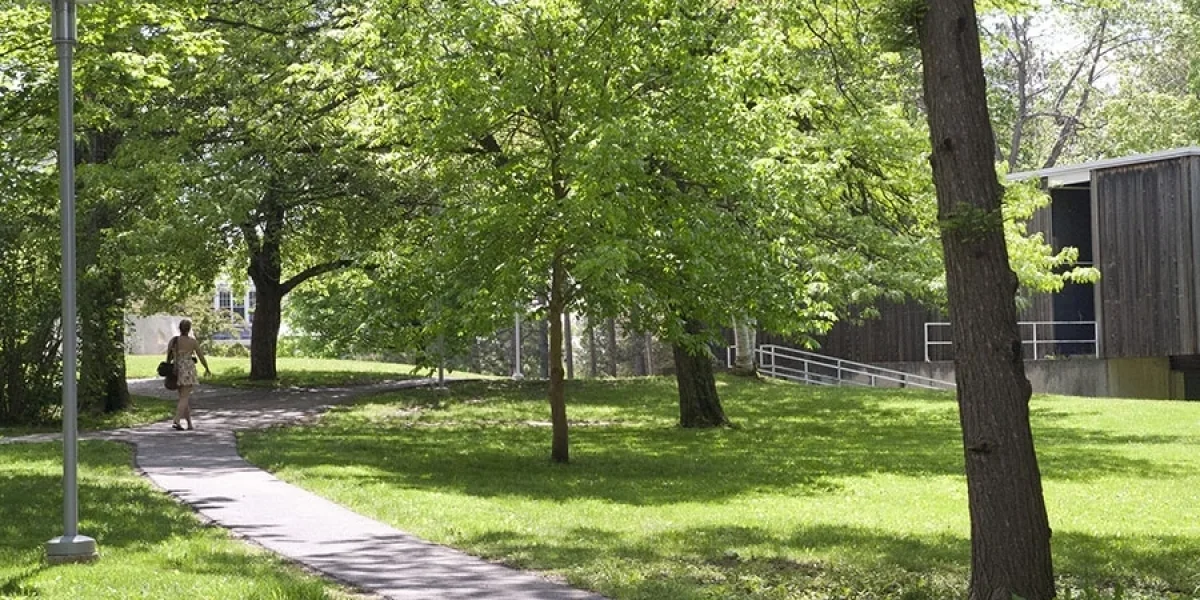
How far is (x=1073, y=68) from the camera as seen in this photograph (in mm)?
58656

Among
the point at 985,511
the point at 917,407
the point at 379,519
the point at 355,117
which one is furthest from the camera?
the point at 917,407

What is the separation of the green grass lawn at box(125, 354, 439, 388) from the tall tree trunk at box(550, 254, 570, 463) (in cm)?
1574

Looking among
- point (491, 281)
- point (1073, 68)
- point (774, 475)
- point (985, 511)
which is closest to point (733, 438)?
point (774, 475)

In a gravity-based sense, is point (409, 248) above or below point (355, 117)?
below

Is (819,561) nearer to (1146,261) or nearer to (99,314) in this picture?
(99,314)

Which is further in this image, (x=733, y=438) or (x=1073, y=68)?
(x=1073, y=68)

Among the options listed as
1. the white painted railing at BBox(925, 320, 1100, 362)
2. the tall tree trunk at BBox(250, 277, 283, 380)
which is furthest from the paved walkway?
the white painted railing at BBox(925, 320, 1100, 362)

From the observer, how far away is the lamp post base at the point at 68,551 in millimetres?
10625

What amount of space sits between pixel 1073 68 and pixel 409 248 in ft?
146

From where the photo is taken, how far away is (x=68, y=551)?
1063cm

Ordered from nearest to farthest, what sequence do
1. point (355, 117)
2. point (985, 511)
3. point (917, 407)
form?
1. point (985, 511)
2. point (355, 117)
3. point (917, 407)

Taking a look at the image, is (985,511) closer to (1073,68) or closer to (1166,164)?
(1166,164)

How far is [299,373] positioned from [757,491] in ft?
89.9

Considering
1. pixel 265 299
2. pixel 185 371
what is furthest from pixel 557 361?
pixel 265 299
